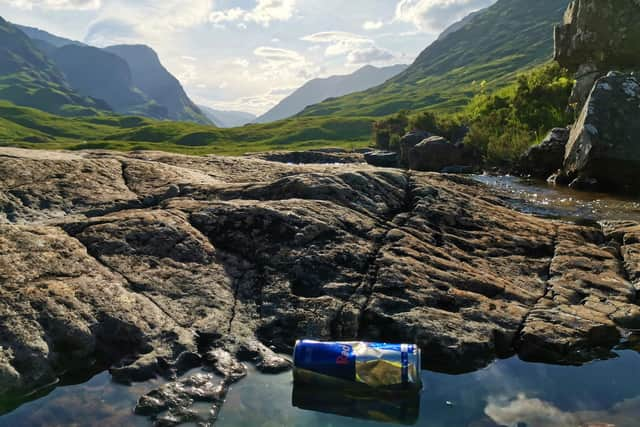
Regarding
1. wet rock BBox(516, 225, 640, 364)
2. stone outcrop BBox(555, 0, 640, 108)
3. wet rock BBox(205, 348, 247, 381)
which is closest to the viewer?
wet rock BBox(205, 348, 247, 381)

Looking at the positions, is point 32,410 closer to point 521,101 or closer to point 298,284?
point 298,284

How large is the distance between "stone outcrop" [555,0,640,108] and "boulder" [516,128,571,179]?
636cm

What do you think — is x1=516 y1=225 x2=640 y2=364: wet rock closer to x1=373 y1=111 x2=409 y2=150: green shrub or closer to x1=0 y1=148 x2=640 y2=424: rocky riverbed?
x1=0 y1=148 x2=640 y2=424: rocky riverbed

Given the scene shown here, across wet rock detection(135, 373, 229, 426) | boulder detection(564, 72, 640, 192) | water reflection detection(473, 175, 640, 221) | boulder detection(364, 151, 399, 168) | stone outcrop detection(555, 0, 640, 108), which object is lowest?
wet rock detection(135, 373, 229, 426)

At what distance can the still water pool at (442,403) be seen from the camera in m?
6.95

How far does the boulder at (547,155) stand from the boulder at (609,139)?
11.5 ft

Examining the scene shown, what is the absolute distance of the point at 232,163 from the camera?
57.2 feet

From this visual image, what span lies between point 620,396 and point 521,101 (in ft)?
134

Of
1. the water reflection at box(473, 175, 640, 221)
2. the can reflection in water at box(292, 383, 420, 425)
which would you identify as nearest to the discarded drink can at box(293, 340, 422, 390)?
the can reflection in water at box(292, 383, 420, 425)

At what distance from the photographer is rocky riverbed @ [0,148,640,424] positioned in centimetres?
811

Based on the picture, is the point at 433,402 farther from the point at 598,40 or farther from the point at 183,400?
the point at 598,40

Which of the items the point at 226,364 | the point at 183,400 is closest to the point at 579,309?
the point at 226,364

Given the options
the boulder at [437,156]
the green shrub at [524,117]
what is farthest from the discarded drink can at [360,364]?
the boulder at [437,156]

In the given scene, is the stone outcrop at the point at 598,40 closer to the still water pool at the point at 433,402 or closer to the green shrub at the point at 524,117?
the green shrub at the point at 524,117
